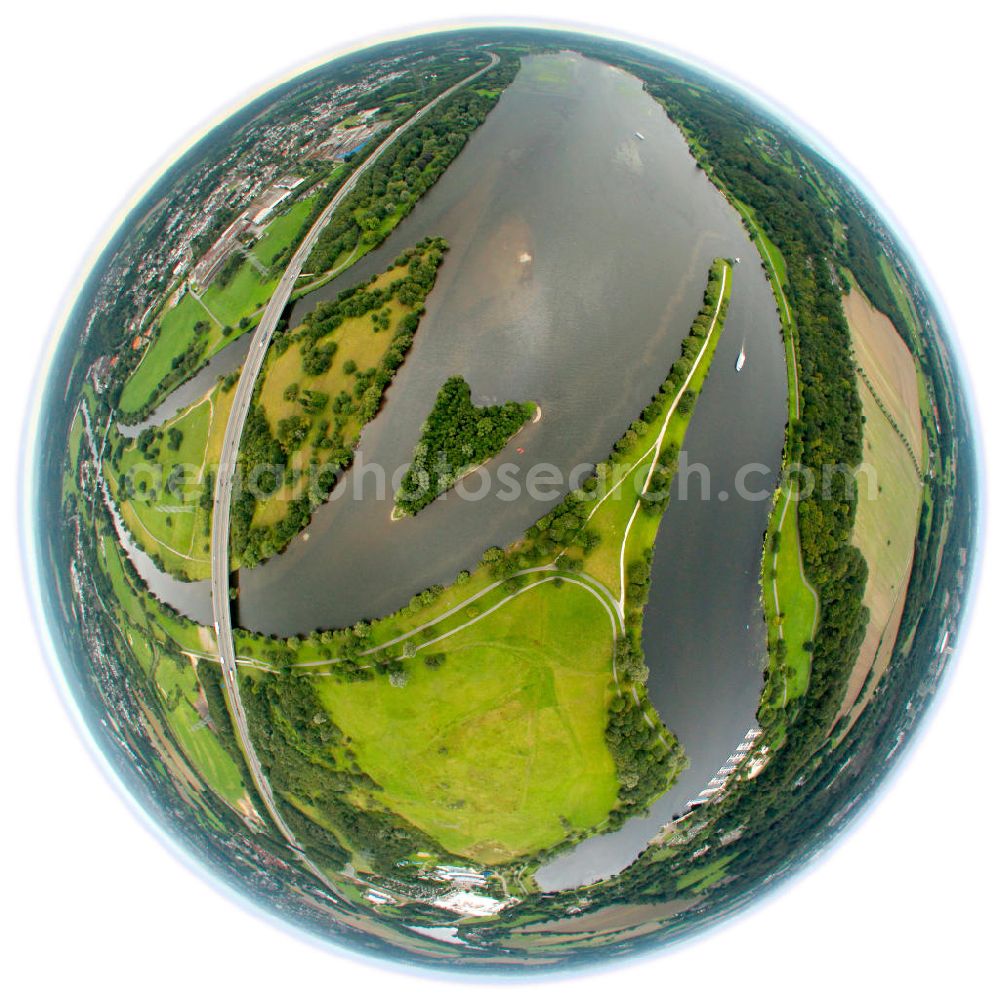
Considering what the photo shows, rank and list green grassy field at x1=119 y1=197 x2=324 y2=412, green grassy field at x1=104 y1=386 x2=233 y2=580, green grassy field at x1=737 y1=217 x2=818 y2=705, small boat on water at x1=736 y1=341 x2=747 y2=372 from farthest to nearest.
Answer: small boat on water at x1=736 y1=341 x2=747 y2=372, green grassy field at x1=119 y1=197 x2=324 y2=412, green grassy field at x1=737 y1=217 x2=818 y2=705, green grassy field at x1=104 y1=386 x2=233 y2=580

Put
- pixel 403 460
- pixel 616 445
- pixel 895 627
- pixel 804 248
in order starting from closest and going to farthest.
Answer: pixel 403 460, pixel 616 445, pixel 895 627, pixel 804 248

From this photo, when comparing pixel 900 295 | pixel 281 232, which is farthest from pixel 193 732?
pixel 900 295

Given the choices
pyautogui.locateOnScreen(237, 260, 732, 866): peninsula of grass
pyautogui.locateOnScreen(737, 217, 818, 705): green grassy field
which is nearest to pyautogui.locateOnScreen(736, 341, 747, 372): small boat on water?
pyautogui.locateOnScreen(737, 217, 818, 705): green grassy field

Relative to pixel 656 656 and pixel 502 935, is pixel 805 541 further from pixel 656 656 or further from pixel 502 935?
pixel 502 935

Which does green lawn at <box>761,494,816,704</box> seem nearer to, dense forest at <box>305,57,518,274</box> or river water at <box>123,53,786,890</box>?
river water at <box>123,53,786,890</box>

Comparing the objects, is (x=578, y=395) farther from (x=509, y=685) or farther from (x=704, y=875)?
(x=704, y=875)

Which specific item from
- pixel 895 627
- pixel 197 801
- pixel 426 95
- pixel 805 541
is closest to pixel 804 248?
pixel 805 541
